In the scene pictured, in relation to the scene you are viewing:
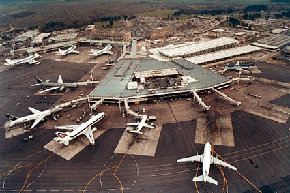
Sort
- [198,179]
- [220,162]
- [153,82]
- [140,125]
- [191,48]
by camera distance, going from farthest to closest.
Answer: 1. [191,48]
2. [153,82]
3. [140,125]
4. [220,162]
5. [198,179]

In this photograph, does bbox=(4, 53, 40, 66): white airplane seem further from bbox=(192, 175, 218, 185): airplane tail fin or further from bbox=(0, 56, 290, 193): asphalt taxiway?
bbox=(192, 175, 218, 185): airplane tail fin

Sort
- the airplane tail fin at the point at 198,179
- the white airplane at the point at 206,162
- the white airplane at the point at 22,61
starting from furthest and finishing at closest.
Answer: the white airplane at the point at 22,61 < the airplane tail fin at the point at 198,179 < the white airplane at the point at 206,162

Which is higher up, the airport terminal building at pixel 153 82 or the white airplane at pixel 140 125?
the airport terminal building at pixel 153 82

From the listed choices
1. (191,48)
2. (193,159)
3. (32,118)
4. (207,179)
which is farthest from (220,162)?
(191,48)

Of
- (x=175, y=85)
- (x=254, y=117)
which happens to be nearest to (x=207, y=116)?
(x=254, y=117)

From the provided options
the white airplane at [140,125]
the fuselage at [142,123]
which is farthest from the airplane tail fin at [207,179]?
the fuselage at [142,123]

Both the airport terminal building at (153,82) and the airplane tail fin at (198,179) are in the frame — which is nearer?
the airplane tail fin at (198,179)

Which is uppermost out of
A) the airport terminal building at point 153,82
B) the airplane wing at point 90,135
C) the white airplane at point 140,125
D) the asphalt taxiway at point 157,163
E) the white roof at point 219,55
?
the white roof at point 219,55

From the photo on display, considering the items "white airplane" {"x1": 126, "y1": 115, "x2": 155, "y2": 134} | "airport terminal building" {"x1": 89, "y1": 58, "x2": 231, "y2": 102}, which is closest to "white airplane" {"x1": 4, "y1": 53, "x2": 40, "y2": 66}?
"airport terminal building" {"x1": 89, "y1": 58, "x2": 231, "y2": 102}

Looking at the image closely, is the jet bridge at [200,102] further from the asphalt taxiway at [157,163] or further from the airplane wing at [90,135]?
the airplane wing at [90,135]

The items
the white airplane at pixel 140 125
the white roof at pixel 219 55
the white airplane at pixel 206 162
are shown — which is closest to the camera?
the white airplane at pixel 206 162

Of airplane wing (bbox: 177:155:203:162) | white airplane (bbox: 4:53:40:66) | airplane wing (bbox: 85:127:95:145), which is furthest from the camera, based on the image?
white airplane (bbox: 4:53:40:66)

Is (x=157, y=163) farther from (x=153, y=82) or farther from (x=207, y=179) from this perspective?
(x=153, y=82)

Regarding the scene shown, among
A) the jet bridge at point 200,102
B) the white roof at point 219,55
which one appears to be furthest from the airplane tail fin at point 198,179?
the white roof at point 219,55
